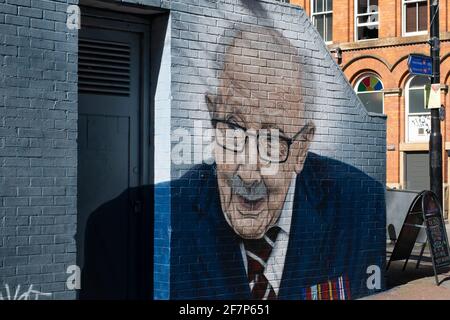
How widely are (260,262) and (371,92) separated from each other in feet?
67.2

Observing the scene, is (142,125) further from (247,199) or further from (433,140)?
(433,140)

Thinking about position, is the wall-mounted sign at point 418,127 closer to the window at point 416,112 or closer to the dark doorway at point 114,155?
the window at point 416,112

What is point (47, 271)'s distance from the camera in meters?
6.72

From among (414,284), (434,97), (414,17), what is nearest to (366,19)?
(414,17)

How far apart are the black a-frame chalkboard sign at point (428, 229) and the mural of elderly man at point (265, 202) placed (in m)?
1.30

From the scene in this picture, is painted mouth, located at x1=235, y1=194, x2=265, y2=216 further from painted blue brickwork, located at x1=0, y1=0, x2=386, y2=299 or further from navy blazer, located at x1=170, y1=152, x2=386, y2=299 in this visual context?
painted blue brickwork, located at x1=0, y1=0, x2=386, y2=299

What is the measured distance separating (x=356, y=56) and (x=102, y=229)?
2172 cm

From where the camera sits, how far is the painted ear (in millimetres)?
8922

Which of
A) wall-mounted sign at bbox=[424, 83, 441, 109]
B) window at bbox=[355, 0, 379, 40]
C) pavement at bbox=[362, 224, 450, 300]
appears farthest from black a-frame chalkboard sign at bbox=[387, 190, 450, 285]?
window at bbox=[355, 0, 379, 40]

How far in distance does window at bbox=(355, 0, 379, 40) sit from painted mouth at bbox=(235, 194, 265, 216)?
67.3 feet

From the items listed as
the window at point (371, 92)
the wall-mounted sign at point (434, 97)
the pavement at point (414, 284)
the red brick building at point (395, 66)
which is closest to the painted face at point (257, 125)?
the pavement at point (414, 284)

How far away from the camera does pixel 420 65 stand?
52.2 ft

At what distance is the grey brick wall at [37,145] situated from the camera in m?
6.47

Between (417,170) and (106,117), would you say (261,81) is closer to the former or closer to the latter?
(106,117)
